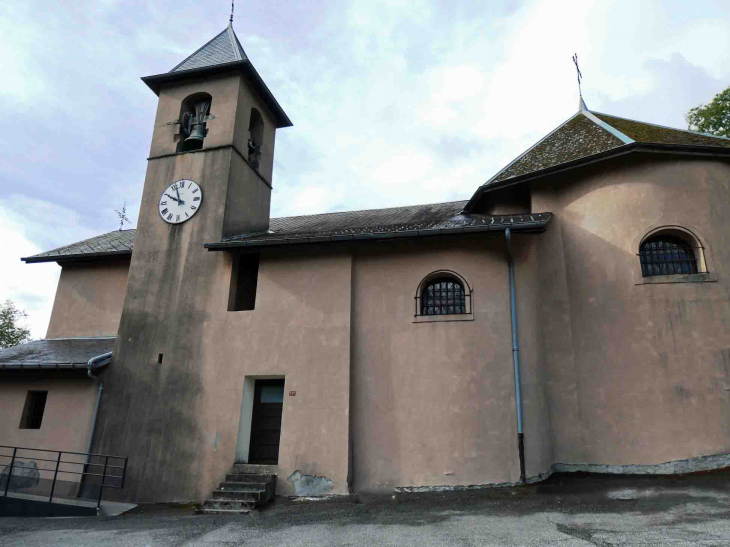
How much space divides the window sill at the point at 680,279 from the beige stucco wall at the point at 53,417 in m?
12.1

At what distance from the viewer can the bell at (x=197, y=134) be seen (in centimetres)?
1448

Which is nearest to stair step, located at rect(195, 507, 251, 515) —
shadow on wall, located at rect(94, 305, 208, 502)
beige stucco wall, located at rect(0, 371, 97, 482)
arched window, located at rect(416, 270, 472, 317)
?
shadow on wall, located at rect(94, 305, 208, 502)

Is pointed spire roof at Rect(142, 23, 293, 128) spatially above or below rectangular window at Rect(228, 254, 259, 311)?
above

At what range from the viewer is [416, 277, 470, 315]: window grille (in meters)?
11.2

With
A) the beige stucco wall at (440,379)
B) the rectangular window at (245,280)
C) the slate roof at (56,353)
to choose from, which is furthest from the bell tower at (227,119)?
the beige stucco wall at (440,379)

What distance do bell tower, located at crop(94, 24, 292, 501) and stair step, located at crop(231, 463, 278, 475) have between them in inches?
29.0

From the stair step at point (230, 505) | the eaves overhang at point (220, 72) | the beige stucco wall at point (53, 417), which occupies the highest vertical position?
the eaves overhang at point (220, 72)

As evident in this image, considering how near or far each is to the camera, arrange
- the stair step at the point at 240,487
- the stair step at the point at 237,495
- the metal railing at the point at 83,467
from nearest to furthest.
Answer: the stair step at the point at 237,495, the stair step at the point at 240,487, the metal railing at the point at 83,467

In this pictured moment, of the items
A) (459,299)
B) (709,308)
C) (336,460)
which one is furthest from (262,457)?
(709,308)

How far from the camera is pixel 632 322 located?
1055 cm

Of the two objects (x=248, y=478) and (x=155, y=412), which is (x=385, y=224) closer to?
(x=248, y=478)

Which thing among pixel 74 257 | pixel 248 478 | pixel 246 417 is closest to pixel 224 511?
pixel 248 478

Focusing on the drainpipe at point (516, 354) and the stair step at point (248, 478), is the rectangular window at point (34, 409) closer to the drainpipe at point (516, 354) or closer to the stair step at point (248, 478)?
the stair step at point (248, 478)

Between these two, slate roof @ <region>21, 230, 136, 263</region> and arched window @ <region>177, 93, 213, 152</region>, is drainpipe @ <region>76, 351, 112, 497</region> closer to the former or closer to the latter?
slate roof @ <region>21, 230, 136, 263</region>
